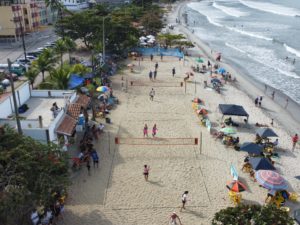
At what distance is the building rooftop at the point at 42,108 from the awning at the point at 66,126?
2.27 feet

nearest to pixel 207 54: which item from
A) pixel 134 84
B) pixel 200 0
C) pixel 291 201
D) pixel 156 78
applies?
pixel 156 78

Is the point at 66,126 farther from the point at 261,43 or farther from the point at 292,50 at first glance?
the point at 261,43

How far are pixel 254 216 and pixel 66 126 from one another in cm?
1228

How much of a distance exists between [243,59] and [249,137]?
29.5m

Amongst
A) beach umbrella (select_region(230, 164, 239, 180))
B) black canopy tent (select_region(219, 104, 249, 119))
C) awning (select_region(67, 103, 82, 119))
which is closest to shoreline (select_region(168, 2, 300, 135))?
black canopy tent (select_region(219, 104, 249, 119))

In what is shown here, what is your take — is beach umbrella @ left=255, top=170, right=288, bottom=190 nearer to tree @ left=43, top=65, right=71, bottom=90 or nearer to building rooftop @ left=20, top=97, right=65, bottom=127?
building rooftop @ left=20, top=97, right=65, bottom=127

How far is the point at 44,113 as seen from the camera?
811 inches

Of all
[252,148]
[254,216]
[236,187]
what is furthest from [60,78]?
[254,216]

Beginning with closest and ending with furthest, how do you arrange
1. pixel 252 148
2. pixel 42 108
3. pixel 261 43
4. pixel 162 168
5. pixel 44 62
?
1. pixel 162 168
2. pixel 252 148
3. pixel 42 108
4. pixel 44 62
5. pixel 261 43

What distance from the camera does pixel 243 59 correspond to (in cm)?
5094

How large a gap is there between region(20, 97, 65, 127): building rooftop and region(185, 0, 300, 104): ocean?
958 inches

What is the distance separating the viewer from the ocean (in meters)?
42.4

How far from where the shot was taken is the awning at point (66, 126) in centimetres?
1885

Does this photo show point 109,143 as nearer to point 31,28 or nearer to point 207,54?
point 207,54
